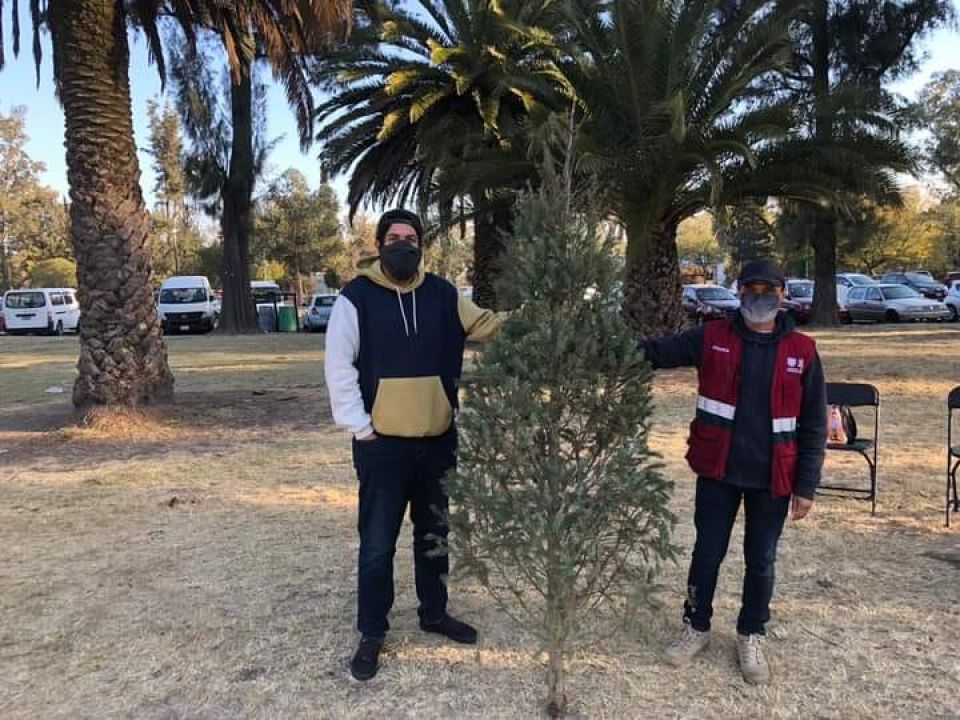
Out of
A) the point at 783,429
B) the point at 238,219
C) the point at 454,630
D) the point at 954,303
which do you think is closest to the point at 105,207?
the point at 454,630

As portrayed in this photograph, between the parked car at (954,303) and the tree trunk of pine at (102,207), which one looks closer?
the tree trunk of pine at (102,207)

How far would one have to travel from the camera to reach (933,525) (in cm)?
513

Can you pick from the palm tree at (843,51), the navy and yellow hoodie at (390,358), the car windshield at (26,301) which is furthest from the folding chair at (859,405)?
the car windshield at (26,301)

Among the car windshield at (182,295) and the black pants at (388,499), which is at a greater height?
the car windshield at (182,295)

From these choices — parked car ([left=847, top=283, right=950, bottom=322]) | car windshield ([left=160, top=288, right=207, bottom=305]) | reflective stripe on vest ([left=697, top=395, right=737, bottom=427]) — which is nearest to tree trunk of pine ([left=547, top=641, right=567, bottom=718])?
reflective stripe on vest ([left=697, top=395, right=737, bottom=427])

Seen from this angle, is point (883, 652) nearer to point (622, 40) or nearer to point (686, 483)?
point (686, 483)

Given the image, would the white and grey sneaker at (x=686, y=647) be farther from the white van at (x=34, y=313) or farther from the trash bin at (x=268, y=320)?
the white van at (x=34, y=313)

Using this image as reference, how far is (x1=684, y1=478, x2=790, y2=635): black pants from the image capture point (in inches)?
128

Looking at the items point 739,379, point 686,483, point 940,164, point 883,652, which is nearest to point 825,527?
point 686,483

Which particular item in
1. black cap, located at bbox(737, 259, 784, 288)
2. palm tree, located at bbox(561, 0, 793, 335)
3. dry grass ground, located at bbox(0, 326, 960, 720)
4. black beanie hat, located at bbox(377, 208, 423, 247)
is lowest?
dry grass ground, located at bbox(0, 326, 960, 720)

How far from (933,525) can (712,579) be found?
256 centimetres

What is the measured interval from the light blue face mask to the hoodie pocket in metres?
1.31

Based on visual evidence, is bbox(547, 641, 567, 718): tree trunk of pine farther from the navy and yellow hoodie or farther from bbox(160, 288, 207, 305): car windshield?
bbox(160, 288, 207, 305): car windshield

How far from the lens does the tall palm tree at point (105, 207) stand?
8.34 m
